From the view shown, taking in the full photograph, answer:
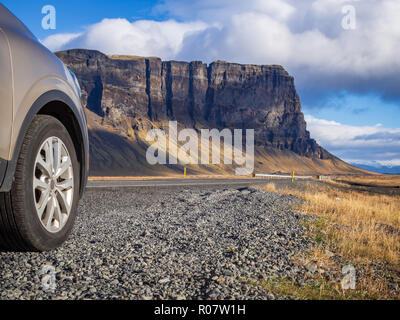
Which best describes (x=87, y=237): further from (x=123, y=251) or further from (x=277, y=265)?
(x=277, y=265)

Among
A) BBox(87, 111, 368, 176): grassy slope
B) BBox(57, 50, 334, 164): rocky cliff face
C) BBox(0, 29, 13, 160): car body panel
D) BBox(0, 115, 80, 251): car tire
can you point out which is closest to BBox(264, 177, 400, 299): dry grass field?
BBox(0, 115, 80, 251): car tire

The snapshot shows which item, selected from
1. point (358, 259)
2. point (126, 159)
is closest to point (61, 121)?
point (358, 259)

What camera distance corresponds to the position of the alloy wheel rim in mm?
2785

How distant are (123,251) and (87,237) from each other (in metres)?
0.86

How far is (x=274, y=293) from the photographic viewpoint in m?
2.69

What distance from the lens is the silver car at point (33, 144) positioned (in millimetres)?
2311

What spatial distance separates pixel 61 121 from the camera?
331 centimetres

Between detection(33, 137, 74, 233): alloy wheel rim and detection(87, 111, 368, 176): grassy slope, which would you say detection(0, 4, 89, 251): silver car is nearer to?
detection(33, 137, 74, 233): alloy wheel rim

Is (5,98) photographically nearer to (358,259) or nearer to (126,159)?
(358,259)

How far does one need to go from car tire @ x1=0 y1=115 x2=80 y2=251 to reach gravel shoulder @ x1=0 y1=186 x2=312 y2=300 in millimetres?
275

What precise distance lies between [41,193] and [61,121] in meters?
0.85

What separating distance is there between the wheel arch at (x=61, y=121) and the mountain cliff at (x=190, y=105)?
3188 inches
